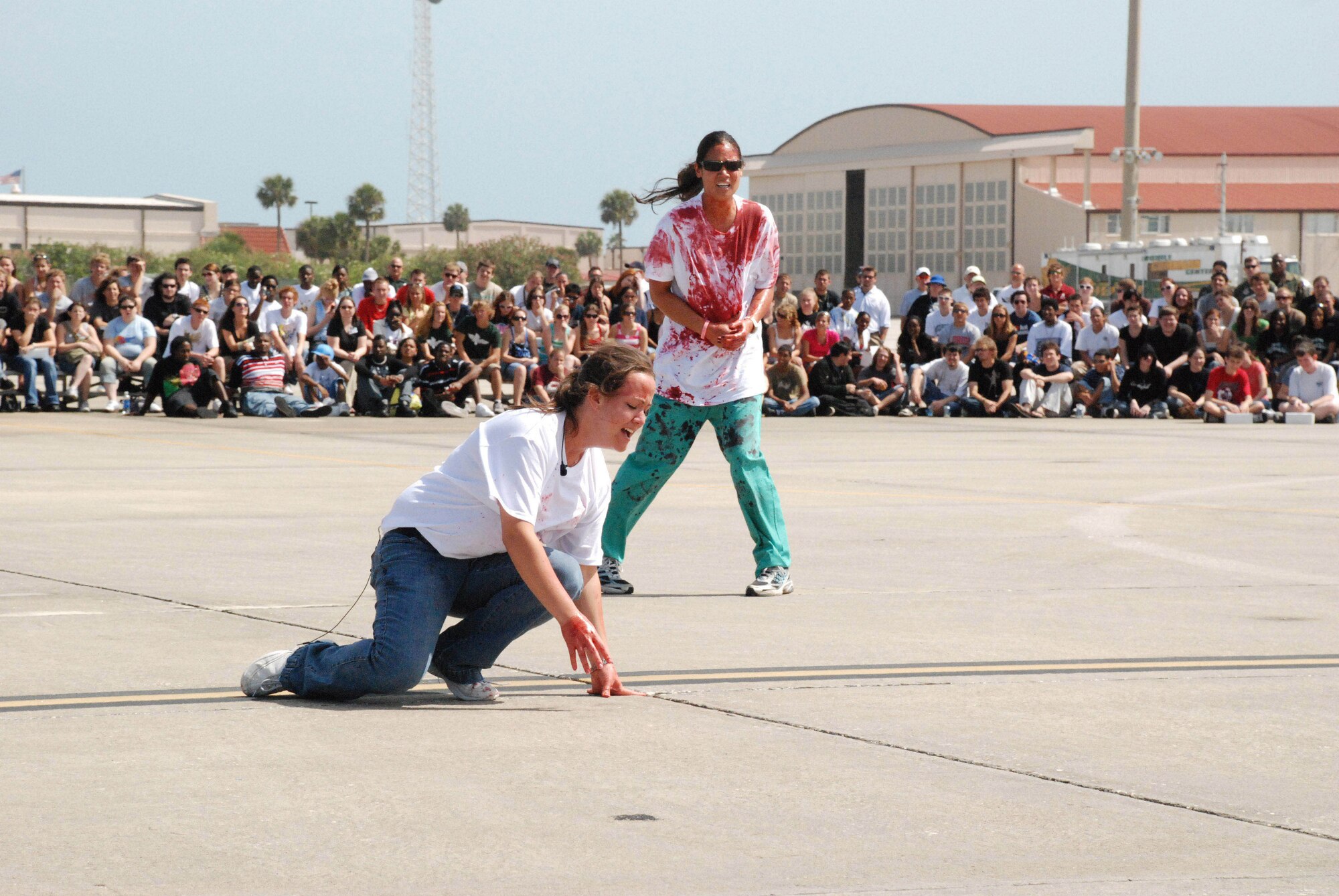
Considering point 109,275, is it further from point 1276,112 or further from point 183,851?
point 1276,112

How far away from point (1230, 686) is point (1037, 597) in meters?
1.92

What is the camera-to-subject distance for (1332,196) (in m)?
80.2

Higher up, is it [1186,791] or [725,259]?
[725,259]

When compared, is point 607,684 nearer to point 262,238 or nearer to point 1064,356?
point 1064,356

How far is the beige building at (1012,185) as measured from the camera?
75.4m

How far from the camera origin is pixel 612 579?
7.45 metres

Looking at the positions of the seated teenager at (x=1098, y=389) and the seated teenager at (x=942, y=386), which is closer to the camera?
the seated teenager at (x=942, y=386)

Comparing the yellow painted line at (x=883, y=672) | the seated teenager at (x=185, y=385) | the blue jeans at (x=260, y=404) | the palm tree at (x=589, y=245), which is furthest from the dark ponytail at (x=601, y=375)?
the palm tree at (x=589, y=245)

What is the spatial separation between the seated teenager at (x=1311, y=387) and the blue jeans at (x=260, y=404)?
12.6m

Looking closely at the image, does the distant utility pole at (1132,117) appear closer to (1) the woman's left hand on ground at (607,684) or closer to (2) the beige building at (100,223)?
(1) the woman's left hand on ground at (607,684)

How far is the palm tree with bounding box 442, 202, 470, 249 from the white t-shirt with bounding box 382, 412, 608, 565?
494 feet

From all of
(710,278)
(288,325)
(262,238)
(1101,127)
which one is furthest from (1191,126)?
(262,238)

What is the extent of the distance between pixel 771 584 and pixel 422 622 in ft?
8.63

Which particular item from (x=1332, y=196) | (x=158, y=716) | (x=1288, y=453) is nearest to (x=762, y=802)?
(x=158, y=716)
